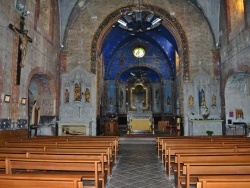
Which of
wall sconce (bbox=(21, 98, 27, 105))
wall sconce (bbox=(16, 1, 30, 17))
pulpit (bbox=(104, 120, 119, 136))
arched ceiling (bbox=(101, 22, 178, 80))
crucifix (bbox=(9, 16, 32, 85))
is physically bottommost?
pulpit (bbox=(104, 120, 119, 136))

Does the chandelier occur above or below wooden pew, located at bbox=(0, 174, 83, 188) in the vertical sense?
above

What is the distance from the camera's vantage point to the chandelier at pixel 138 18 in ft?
52.0

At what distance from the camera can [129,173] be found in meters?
6.43

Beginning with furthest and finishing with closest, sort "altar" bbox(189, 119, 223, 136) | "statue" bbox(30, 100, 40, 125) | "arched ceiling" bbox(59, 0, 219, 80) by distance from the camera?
"arched ceiling" bbox(59, 0, 219, 80)
"altar" bbox(189, 119, 223, 136)
"statue" bbox(30, 100, 40, 125)

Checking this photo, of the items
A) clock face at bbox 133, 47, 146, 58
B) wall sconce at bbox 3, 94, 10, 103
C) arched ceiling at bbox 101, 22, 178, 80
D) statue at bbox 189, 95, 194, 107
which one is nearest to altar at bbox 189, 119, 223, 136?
statue at bbox 189, 95, 194, 107

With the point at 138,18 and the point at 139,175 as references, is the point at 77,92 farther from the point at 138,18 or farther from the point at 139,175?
the point at 139,175

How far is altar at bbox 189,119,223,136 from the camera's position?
47.1 feet

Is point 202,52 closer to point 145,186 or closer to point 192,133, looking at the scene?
point 192,133

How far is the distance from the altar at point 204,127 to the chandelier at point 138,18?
771cm

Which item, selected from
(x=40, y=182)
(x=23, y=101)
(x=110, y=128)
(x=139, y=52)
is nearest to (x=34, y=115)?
(x=23, y=101)

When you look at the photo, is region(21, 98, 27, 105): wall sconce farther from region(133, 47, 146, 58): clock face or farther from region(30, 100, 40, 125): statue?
region(133, 47, 146, 58): clock face

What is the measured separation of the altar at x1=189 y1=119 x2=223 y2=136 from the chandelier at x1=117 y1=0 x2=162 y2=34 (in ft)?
25.3

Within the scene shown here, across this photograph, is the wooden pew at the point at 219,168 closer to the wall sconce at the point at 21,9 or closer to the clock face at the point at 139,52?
the wall sconce at the point at 21,9

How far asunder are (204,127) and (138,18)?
895 cm
